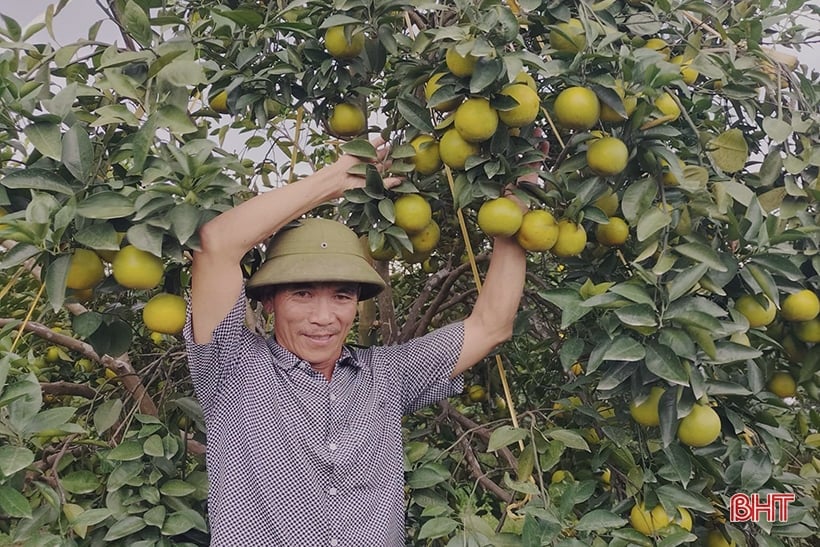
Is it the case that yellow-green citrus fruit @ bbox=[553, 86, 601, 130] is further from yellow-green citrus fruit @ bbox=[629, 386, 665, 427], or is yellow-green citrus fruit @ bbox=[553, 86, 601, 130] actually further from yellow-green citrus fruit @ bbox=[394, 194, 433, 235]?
yellow-green citrus fruit @ bbox=[629, 386, 665, 427]

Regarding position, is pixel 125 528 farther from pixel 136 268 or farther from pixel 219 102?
pixel 219 102

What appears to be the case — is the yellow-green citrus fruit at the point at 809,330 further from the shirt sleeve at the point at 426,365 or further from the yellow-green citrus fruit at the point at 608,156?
the shirt sleeve at the point at 426,365

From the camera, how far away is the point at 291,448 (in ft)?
4.78

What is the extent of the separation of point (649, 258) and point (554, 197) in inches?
9.0

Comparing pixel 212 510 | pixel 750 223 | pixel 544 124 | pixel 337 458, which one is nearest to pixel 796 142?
pixel 750 223

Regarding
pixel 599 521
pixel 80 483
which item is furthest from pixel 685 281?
pixel 80 483

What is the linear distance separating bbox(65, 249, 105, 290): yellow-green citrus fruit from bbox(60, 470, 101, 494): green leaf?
0.47m

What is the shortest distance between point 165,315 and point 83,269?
0.65ft

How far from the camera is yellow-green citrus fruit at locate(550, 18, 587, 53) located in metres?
1.36

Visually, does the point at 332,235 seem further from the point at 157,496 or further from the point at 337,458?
the point at 157,496

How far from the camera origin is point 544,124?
1896 mm

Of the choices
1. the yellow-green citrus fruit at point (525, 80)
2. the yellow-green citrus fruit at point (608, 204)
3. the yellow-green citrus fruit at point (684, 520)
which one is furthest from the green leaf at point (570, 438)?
the yellow-green citrus fruit at point (525, 80)

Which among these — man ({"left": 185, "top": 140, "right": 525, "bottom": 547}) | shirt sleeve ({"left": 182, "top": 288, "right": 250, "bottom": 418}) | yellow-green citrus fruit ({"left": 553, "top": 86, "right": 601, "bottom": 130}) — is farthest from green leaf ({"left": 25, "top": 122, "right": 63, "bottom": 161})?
yellow-green citrus fruit ({"left": 553, "top": 86, "right": 601, "bottom": 130})

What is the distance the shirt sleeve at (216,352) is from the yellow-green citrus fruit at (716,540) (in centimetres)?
109
